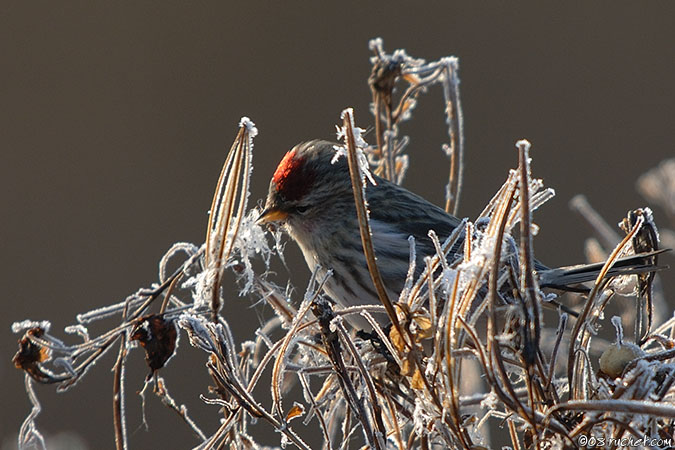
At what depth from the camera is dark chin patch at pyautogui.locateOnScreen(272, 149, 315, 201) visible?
2053 mm

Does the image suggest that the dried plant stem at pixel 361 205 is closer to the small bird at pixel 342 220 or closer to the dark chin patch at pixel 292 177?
the small bird at pixel 342 220

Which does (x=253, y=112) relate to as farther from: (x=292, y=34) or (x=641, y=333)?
(x=641, y=333)

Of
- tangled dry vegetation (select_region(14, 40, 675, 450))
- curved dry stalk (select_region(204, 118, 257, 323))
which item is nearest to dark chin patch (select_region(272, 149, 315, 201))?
tangled dry vegetation (select_region(14, 40, 675, 450))

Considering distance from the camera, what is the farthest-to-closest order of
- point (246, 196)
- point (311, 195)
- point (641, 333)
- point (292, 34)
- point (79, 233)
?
point (292, 34) < point (79, 233) < point (311, 195) < point (246, 196) < point (641, 333)

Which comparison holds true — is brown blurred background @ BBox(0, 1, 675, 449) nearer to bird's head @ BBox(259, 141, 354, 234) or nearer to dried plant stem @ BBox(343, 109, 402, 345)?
bird's head @ BBox(259, 141, 354, 234)

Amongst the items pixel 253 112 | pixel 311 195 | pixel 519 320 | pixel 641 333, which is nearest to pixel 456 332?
pixel 519 320

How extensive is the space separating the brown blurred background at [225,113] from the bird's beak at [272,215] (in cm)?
195

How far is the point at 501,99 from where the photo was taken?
5305 millimetres

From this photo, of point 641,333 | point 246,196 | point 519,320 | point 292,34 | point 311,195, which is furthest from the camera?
point 292,34

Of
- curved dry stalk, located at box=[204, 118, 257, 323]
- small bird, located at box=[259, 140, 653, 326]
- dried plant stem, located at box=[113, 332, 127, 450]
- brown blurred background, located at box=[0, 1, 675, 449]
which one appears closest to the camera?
dried plant stem, located at box=[113, 332, 127, 450]

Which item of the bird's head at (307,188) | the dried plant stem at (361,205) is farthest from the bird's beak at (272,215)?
the dried plant stem at (361,205)

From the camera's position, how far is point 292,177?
209 cm

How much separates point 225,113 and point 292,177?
3.41m

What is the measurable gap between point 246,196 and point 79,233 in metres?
4.29
